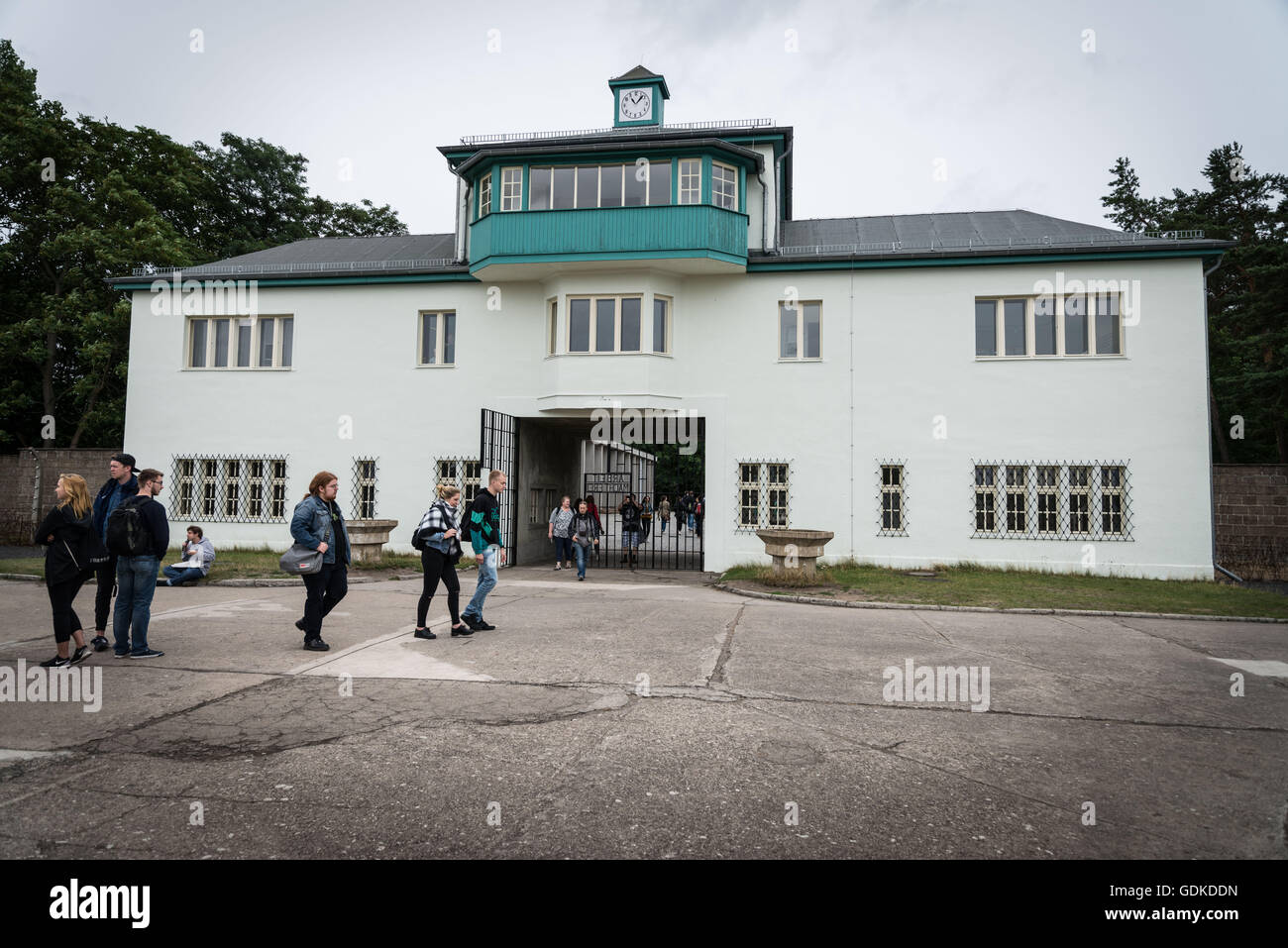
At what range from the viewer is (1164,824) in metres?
3.83

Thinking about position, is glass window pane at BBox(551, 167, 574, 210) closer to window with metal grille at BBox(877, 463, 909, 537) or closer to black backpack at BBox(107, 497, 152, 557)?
window with metal grille at BBox(877, 463, 909, 537)

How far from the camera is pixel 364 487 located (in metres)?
19.9

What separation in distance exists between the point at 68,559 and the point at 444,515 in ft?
11.7

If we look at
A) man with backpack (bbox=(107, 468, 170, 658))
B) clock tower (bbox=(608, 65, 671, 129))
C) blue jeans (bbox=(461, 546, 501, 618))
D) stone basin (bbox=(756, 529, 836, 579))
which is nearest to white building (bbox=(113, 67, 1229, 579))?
clock tower (bbox=(608, 65, 671, 129))

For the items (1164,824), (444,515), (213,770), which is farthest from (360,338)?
(1164,824)

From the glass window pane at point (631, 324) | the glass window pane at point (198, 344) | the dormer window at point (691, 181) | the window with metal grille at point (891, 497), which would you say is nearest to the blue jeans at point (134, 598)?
the glass window pane at point (631, 324)

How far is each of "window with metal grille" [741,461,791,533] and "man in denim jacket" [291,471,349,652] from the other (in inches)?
457

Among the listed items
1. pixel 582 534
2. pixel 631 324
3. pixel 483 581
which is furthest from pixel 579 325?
pixel 483 581

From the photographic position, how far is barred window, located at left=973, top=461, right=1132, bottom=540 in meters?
17.1

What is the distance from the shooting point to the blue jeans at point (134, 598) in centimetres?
742

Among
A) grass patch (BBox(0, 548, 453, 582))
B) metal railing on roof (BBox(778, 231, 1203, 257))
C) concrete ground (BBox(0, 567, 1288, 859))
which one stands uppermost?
metal railing on roof (BBox(778, 231, 1203, 257))

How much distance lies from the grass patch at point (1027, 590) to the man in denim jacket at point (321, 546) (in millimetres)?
8345

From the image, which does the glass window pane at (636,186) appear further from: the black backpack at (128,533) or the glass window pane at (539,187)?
the black backpack at (128,533)

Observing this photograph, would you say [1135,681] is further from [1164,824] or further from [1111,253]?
[1111,253]
